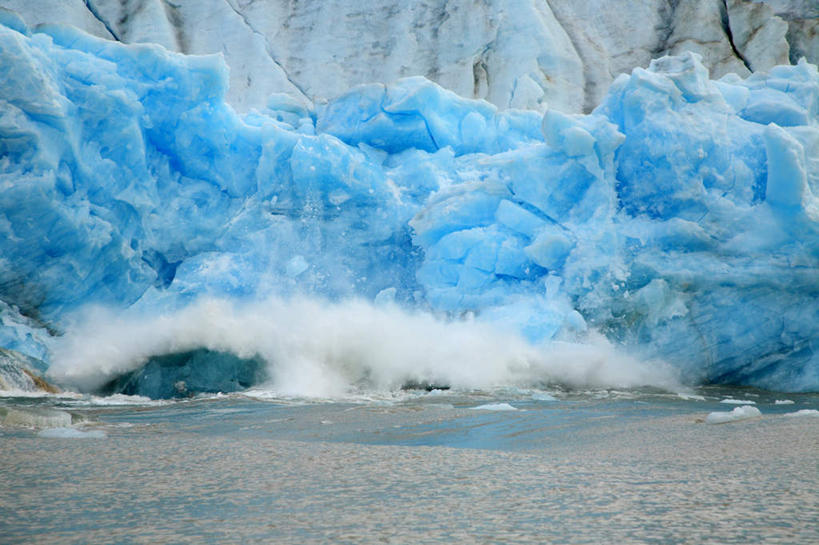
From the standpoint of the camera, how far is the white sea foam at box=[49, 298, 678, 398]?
6520 millimetres

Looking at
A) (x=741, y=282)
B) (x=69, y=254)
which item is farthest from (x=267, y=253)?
(x=741, y=282)

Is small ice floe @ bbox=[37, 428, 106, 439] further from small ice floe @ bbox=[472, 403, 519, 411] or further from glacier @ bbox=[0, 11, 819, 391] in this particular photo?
glacier @ bbox=[0, 11, 819, 391]

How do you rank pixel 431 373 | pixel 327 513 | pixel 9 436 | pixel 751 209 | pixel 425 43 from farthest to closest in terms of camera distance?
pixel 425 43, pixel 751 209, pixel 431 373, pixel 9 436, pixel 327 513

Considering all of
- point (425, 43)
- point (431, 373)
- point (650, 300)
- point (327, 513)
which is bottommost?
point (327, 513)

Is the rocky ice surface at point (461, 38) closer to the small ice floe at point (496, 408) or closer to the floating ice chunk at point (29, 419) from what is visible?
the small ice floe at point (496, 408)

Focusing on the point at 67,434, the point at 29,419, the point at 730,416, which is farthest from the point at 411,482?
the point at 730,416

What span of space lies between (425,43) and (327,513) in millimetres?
13250

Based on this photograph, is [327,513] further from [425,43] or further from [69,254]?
[425,43]

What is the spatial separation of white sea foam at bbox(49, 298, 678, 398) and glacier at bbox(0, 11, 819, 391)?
15 cm

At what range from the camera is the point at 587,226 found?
7.34 metres

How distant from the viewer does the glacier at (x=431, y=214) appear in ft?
22.3

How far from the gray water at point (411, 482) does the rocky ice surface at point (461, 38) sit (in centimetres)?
1027

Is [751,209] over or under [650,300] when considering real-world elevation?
over

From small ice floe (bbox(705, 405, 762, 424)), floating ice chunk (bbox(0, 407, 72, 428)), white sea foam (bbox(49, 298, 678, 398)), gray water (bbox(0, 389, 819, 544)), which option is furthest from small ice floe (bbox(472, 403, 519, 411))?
floating ice chunk (bbox(0, 407, 72, 428))
